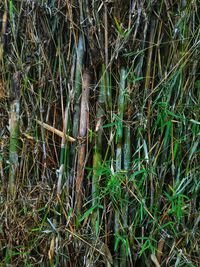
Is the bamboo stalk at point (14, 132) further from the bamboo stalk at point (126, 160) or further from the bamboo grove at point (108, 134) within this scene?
the bamboo stalk at point (126, 160)

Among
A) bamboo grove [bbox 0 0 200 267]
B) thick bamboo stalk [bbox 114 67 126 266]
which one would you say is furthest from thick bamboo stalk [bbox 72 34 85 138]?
thick bamboo stalk [bbox 114 67 126 266]

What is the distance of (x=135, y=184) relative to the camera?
164 centimetres

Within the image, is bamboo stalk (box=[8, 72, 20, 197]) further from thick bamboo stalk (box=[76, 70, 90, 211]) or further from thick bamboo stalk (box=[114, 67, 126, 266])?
thick bamboo stalk (box=[114, 67, 126, 266])

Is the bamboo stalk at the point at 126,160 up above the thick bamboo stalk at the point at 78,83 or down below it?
below

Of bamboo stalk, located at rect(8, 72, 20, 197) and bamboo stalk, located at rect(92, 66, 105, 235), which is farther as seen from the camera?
bamboo stalk, located at rect(8, 72, 20, 197)

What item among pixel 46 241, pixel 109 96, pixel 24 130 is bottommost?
pixel 46 241

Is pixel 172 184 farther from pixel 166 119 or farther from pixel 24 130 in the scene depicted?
pixel 24 130

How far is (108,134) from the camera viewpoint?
169 centimetres

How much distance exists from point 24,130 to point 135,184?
0.52m

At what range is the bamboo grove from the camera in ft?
5.38

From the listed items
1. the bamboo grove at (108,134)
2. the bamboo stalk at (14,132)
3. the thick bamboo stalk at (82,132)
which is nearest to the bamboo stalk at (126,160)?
the bamboo grove at (108,134)

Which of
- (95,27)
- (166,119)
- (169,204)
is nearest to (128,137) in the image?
(166,119)

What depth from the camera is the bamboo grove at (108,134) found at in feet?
5.38

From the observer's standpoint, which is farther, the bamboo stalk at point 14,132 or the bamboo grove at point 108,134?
the bamboo stalk at point 14,132
